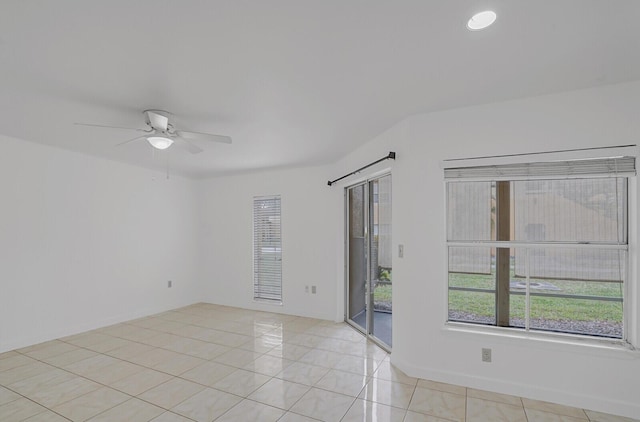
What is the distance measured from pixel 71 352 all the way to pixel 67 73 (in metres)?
3.08

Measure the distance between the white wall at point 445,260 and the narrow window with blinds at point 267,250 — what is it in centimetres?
261

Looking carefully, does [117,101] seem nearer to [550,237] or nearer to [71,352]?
[71,352]

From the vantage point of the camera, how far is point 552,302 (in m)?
2.61

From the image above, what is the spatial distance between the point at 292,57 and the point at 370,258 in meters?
2.69

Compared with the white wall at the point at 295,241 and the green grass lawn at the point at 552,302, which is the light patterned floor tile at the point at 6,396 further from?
the green grass lawn at the point at 552,302

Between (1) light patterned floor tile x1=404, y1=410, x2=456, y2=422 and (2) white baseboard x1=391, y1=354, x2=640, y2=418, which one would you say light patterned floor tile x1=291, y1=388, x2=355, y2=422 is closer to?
(1) light patterned floor tile x1=404, y1=410, x2=456, y2=422

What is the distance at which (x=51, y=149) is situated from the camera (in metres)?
3.88

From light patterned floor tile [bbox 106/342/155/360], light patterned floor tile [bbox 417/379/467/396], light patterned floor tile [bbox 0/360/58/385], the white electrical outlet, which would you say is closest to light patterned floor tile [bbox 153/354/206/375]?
light patterned floor tile [bbox 106/342/155/360]

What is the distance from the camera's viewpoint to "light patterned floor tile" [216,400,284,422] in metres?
2.29

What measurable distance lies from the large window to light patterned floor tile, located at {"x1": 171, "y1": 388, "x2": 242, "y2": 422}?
79.7 inches

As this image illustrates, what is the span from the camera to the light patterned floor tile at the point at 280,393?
251cm

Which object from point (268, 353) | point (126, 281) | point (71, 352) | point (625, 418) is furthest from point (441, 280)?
point (126, 281)

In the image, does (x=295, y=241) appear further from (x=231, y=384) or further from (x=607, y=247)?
(x=607, y=247)

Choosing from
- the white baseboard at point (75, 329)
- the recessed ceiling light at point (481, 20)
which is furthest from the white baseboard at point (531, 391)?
the white baseboard at point (75, 329)
